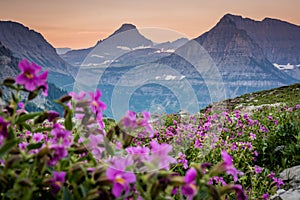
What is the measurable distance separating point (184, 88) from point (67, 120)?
9.27 ft

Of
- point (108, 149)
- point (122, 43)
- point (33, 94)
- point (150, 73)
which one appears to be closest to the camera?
point (108, 149)

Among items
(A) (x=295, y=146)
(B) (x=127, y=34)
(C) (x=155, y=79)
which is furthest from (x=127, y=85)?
(A) (x=295, y=146)

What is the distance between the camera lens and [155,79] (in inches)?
199

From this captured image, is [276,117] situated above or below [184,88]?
below

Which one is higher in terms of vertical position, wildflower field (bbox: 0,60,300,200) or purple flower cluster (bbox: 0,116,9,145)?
purple flower cluster (bbox: 0,116,9,145)

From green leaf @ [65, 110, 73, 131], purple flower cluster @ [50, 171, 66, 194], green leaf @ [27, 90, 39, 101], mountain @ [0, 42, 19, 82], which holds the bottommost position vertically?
mountain @ [0, 42, 19, 82]

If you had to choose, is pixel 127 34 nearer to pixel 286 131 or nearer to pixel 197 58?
pixel 197 58

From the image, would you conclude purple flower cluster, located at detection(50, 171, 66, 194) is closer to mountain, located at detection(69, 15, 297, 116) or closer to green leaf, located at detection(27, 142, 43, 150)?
green leaf, located at detection(27, 142, 43, 150)

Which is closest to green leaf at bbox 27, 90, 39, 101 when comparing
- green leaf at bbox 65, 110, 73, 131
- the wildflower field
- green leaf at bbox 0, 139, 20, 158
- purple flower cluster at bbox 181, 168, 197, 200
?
the wildflower field

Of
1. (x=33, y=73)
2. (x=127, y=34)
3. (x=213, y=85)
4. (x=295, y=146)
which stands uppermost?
(x=127, y=34)

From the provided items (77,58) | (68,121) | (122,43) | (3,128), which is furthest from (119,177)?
(77,58)

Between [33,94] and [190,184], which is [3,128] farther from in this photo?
[190,184]

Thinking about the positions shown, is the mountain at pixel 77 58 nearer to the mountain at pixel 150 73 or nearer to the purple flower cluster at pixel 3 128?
the mountain at pixel 150 73

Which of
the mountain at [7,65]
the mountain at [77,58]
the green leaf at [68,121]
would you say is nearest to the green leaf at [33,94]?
the green leaf at [68,121]
